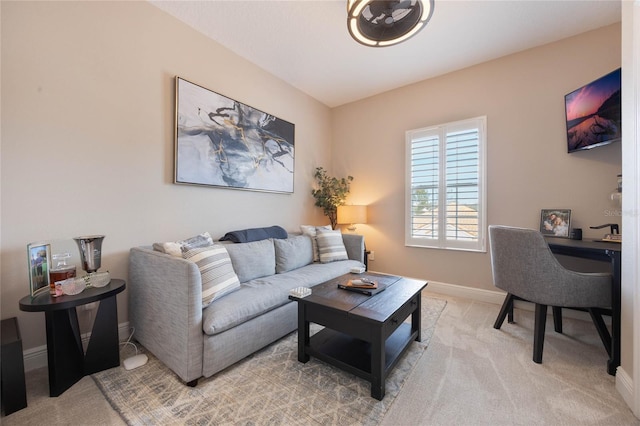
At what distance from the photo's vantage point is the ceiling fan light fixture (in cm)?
171

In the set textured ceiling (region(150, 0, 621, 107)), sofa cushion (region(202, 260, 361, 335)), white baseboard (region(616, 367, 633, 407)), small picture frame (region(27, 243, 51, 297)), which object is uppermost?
textured ceiling (region(150, 0, 621, 107))

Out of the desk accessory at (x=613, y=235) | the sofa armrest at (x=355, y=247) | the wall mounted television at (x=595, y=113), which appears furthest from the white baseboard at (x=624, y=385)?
the sofa armrest at (x=355, y=247)

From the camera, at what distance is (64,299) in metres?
1.42

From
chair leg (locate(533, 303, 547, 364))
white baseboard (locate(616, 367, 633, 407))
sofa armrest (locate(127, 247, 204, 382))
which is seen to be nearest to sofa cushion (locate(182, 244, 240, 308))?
sofa armrest (locate(127, 247, 204, 382))

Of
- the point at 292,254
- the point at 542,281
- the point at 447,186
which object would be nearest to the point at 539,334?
the point at 542,281

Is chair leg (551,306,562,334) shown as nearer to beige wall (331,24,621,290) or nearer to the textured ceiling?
beige wall (331,24,621,290)

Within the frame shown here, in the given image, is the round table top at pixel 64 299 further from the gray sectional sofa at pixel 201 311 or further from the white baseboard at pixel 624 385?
the white baseboard at pixel 624 385

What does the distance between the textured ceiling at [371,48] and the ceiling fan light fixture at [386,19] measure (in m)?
0.38

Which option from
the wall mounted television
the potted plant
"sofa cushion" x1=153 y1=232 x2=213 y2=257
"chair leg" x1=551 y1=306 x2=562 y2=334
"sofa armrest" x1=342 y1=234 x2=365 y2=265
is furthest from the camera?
the potted plant

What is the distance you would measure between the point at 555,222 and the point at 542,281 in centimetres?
112

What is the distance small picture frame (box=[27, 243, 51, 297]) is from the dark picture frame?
0.99 meters

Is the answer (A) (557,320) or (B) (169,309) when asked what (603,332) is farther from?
(B) (169,309)

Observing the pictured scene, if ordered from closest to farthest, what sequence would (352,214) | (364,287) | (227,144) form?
(364,287)
(227,144)
(352,214)

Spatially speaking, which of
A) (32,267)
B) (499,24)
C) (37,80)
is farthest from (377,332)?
(499,24)
